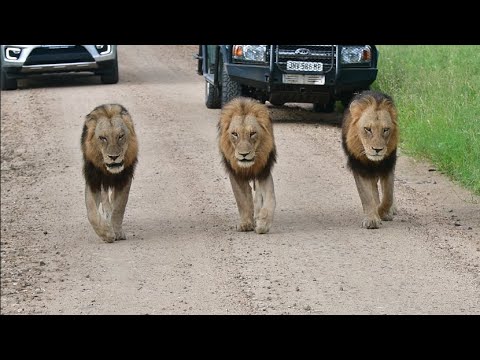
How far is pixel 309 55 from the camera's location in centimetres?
1580

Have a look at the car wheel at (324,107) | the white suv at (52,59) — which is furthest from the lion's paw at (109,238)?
the white suv at (52,59)

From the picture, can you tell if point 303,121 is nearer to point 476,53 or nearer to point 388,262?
point 476,53

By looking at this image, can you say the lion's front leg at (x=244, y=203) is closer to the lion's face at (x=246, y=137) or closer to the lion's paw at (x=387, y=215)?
the lion's face at (x=246, y=137)

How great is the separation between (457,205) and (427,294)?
11.6 ft

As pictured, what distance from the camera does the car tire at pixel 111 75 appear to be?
845 inches

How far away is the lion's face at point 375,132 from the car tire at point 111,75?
11580 millimetres

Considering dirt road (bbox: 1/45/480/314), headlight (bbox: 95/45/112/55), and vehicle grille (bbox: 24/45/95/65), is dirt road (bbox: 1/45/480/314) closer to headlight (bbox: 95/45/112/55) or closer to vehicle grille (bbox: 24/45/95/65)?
vehicle grille (bbox: 24/45/95/65)

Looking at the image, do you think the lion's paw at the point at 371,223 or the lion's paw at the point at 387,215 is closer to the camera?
the lion's paw at the point at 371,223

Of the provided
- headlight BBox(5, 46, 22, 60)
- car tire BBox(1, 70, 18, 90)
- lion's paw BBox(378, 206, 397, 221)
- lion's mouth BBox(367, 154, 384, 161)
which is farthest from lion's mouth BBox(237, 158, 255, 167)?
car tire BBox(1, 70, 18, 90)

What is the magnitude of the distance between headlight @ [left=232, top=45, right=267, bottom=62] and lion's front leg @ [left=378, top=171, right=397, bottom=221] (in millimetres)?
5623

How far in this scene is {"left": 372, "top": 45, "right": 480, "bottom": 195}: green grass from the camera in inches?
514

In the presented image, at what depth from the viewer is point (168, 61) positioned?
26047 millimetres

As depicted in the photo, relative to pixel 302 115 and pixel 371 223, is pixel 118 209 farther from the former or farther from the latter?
pixel 302 115
